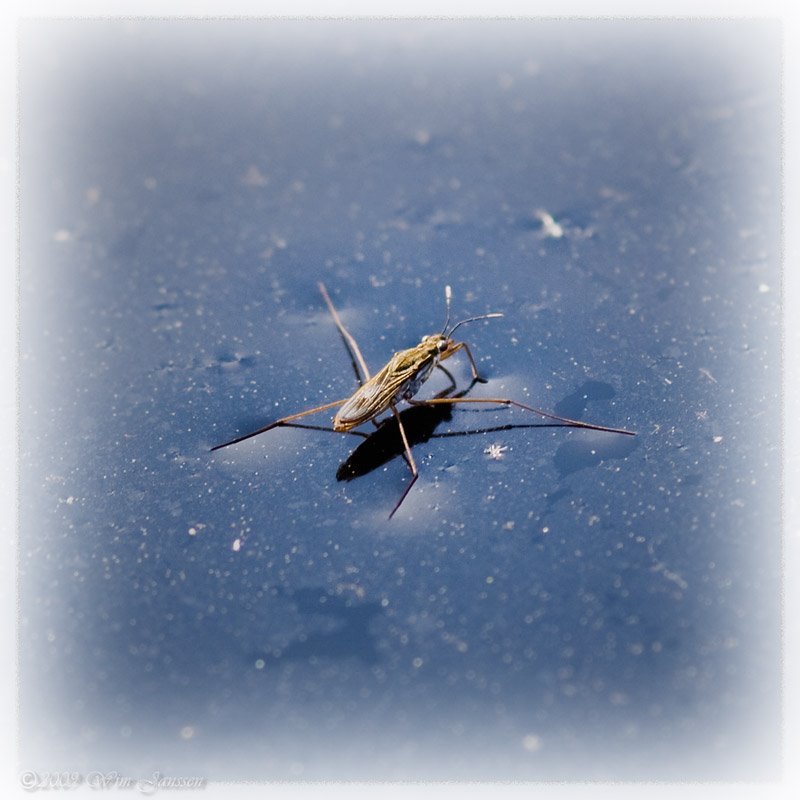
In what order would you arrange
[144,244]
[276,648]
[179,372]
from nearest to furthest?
1. [276,648]
2. [179,372]
3. [144,244]

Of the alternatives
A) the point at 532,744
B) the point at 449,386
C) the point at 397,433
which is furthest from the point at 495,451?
the point at 532,744

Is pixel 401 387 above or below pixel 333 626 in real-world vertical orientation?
above

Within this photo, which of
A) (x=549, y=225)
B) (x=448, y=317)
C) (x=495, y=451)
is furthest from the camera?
(x=549, y=225)

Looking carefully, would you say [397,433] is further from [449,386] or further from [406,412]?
[449,386]

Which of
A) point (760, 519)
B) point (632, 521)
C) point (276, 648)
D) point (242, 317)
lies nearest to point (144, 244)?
point (242, 317)

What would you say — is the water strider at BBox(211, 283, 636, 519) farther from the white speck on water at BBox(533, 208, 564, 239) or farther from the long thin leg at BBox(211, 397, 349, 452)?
the white speck on water at BBox(533, 208, 564, 239)

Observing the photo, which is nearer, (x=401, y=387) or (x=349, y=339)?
(x=401, y=387)

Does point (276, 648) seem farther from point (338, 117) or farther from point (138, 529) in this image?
point (338, 117)

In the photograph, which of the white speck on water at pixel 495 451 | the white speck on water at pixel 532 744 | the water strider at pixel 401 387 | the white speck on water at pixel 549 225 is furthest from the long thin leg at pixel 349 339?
the white speck on water at pixel 532 744
